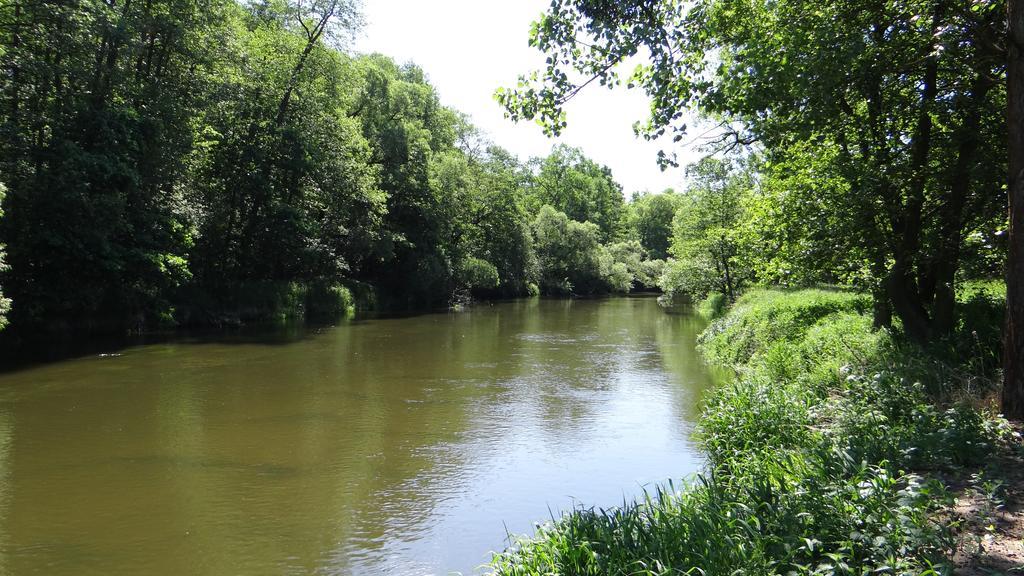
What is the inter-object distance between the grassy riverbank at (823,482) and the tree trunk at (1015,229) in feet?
1.38

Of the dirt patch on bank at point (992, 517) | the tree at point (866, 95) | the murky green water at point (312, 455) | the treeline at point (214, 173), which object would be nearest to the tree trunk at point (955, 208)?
the tree at point (866, 95)

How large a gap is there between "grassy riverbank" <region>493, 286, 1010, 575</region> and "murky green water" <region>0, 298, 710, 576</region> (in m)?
1.29

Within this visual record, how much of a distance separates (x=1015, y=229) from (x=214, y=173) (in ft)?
87.9

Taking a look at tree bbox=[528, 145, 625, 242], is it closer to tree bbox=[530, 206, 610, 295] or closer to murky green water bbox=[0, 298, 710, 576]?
tree bbox=[530, 206, 610, 295]

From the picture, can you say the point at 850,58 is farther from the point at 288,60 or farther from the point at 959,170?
the point at 288,60

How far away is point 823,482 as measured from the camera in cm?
505

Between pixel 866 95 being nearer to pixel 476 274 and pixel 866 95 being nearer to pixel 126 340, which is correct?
pixel 126 340

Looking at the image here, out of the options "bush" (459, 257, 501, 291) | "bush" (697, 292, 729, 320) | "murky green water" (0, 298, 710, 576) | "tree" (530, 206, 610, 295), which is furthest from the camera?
"tree" (530, 206, 610, 295)

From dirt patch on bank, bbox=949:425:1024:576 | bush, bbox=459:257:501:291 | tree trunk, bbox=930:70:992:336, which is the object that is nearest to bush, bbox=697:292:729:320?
bush, bbox=459:257:501:291

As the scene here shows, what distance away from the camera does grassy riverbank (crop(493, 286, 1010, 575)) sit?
3910mm

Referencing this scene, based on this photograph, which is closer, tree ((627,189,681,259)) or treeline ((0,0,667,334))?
treeline ((0,0,667,334))

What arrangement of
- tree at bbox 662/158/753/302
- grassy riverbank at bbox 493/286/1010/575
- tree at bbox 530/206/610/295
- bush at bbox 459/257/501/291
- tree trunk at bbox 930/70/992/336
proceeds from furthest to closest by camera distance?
tree at bbox 530/206/610/295 → bush at bbox 459/257/501/291 → tree at bbox 662/158/753/302 → tree trunk at bbox 930/70/992/336 → grassy riverbank at bbox 493/286/1010/575

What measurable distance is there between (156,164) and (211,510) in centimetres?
1779

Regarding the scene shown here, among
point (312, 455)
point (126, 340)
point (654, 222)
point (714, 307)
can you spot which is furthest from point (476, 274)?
point (654, 222)
